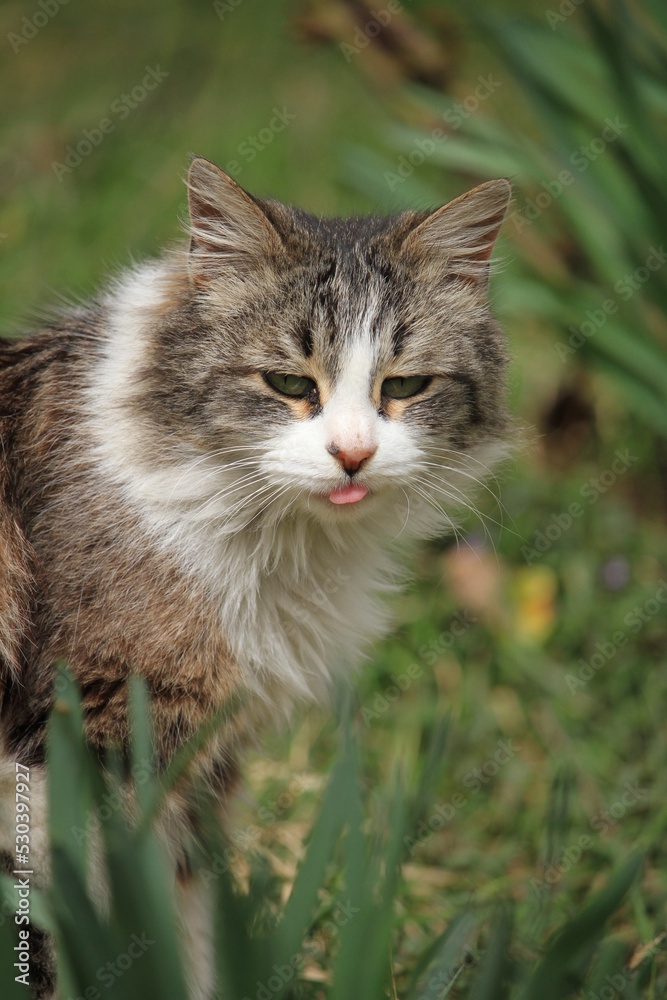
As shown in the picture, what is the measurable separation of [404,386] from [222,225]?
50 centimetres

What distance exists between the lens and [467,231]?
2.25 meters

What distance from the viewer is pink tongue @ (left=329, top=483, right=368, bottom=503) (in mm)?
1929

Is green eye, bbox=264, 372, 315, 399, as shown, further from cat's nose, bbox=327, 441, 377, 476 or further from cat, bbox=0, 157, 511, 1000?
cat's nose, bbox=327, 441, 377, 476

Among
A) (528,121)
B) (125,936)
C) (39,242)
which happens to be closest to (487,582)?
(125,936)

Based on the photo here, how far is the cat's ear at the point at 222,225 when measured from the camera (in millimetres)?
2047

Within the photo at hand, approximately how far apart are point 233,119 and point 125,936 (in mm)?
4914

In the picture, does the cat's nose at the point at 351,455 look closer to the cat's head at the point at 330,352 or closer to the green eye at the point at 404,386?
the cat's head at the point at 330,352

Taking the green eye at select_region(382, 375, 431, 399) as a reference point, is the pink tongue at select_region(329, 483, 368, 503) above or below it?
below

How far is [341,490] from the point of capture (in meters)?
1.93

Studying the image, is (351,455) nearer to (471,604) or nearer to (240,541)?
(240,541)

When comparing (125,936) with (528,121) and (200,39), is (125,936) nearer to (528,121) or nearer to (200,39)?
(528,121)

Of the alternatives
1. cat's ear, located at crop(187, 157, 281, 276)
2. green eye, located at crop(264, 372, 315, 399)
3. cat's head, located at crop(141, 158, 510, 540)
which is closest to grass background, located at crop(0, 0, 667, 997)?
cat's head, located at crop(141, 158, 510, 540)

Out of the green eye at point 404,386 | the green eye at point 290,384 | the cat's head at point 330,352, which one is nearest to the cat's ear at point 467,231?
the cat's head at point 330,352

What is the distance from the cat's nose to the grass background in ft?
1.93
